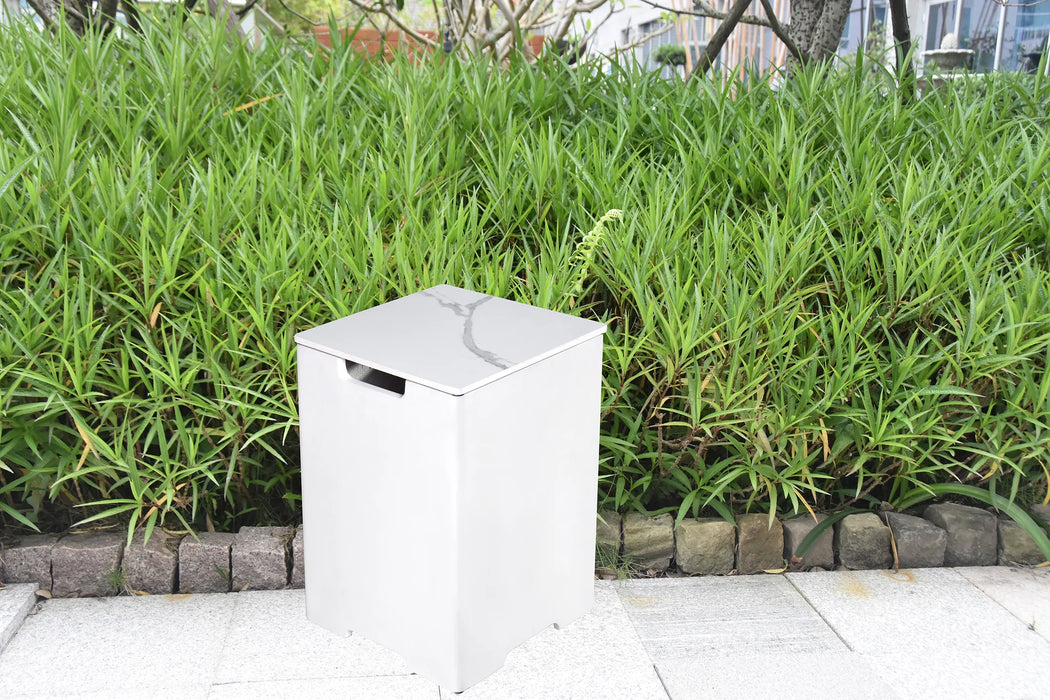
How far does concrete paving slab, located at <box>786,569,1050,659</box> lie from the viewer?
2359 mm

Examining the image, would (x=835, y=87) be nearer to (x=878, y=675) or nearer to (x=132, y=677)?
(x=878, y=675)

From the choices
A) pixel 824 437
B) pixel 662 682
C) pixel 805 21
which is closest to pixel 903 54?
pixel 805 21

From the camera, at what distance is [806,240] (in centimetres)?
270

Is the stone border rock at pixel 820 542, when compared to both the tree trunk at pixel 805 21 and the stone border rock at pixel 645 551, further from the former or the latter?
the tree trunk at pixel 805 21

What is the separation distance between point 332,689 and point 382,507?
75 centimetres

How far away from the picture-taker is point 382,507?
5.28 feet

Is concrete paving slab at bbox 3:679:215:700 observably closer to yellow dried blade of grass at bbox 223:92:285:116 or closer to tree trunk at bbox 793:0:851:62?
yellow dried blade of grass at bbox 223:92:285:116

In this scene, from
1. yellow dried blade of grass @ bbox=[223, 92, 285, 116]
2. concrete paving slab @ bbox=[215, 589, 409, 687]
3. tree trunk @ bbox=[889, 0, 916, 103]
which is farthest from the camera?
tree trunk @ bbox=[889, 0, 916, 103]

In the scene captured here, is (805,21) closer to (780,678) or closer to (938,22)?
(780,678)

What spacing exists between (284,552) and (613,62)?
8.63 ft

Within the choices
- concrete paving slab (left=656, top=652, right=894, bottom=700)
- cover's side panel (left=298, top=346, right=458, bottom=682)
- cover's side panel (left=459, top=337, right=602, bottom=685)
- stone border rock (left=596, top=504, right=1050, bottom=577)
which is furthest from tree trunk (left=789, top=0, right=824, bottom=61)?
cover's side panel (left=298, top=346, right=458, bottom=682)

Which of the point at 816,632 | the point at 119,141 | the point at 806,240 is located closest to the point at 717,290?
the point at 806,240

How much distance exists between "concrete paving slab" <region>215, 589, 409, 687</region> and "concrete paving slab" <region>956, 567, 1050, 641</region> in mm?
1561

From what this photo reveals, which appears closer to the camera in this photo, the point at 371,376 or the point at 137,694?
the point at 371,376
